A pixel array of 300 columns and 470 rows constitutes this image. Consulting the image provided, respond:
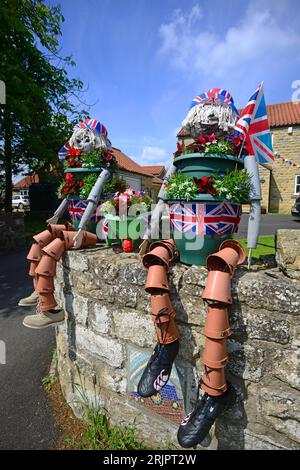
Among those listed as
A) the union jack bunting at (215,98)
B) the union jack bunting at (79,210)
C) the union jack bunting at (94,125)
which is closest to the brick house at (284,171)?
the union jack bunting at (94,125)

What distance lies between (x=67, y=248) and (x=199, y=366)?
1.43 m

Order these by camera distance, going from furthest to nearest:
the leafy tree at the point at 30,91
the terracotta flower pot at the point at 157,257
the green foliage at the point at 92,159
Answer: the leafy tree at the point at 30,91 < the green foliage at the point at 92,159 < the terracotta flower pot at the point at 157,257

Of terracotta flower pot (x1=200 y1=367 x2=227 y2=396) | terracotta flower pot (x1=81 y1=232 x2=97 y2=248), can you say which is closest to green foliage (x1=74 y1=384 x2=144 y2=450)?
terracotta flower pot (x1=200 y1=367 x2=227 y2=396)

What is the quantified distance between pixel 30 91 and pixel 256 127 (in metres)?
7.98

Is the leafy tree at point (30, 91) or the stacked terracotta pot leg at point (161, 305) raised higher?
the leafy tree at point (30, 91)

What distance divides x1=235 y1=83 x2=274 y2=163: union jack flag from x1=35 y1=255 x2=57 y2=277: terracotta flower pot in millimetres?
1673

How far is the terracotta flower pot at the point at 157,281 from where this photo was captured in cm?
168

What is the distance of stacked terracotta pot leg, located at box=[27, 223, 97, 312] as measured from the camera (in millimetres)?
2229

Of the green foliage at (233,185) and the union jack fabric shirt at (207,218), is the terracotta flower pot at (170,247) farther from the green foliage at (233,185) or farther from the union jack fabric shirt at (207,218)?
the green foliage at (233,185)

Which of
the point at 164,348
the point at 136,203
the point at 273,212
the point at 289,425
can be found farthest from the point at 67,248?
the point at 273,212

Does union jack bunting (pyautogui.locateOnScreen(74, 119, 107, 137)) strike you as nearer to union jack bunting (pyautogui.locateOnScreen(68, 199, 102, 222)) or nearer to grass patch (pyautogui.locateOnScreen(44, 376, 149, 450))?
union jack bunting (pyautogui.locateOnScreen(68, 199, 102, 222))

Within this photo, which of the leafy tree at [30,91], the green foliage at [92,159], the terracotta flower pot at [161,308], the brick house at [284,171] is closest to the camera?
the terracotta flower pot at [161,308]

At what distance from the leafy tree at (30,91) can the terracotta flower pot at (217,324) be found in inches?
296

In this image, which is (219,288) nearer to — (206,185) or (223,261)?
(223,261)
